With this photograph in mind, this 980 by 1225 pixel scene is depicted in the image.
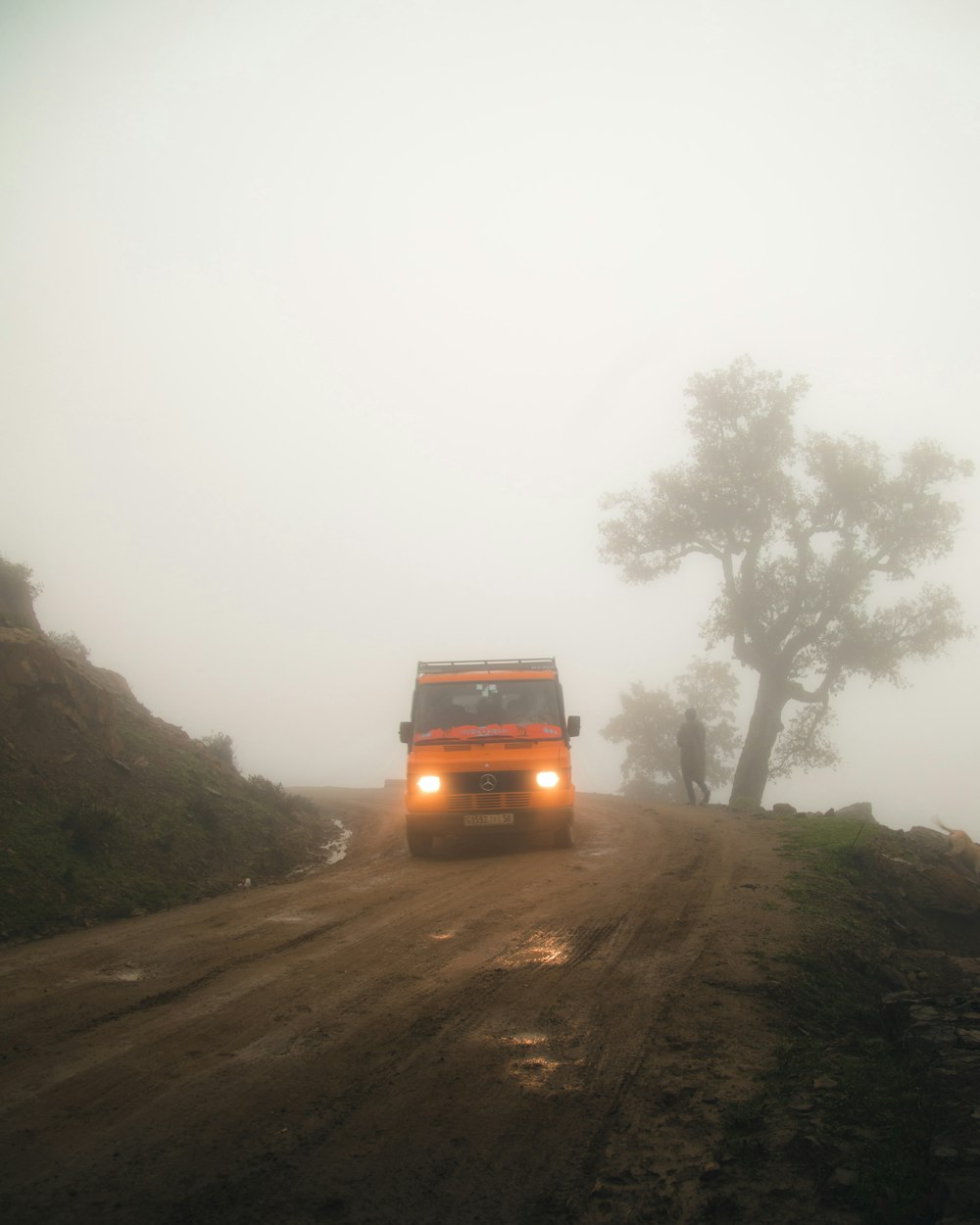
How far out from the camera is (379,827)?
55.2ft

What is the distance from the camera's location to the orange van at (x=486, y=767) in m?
12.2

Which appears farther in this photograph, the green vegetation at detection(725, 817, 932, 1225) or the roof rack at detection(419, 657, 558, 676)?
the roof rack at detection(419, 657, 558, 676)

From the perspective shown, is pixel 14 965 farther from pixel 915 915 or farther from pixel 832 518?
pixel 832 518

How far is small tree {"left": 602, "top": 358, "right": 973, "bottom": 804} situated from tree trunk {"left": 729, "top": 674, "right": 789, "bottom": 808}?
0.13ft

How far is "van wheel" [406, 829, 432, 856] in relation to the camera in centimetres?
1239

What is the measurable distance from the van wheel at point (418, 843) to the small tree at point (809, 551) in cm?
1563

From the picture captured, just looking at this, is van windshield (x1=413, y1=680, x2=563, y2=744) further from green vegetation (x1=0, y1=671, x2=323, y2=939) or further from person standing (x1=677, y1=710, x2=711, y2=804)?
person standing (x1=677, y1=710, x2=711, y2=804)

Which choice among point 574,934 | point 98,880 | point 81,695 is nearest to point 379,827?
point 81,695

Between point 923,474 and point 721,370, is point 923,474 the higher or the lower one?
the lower one

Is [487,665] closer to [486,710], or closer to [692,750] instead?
[486,710]

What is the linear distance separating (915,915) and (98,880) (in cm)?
949

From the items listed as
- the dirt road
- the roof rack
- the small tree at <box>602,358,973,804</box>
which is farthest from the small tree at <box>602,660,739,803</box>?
the dirt road

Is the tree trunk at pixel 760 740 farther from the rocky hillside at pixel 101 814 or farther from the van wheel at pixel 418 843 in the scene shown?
the rocky hillside at pixel 101 814

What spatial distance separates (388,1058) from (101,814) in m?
7.27
